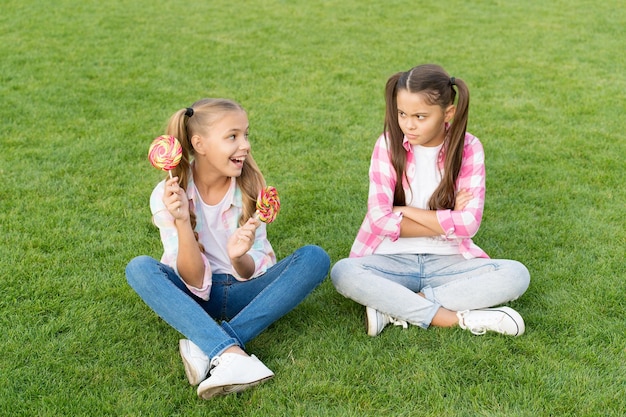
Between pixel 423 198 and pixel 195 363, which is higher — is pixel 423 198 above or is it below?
above

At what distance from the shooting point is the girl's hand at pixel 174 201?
3.19 m

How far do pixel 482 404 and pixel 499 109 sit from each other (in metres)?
4.23

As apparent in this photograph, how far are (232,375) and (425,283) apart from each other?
1.18 metres

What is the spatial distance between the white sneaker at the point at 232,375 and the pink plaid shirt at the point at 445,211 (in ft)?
3.18

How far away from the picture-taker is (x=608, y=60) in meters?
8.30

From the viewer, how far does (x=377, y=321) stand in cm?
350

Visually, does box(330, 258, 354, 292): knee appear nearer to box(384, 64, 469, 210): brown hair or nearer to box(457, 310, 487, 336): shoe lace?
box(384, 64, 469, 210): brown hair

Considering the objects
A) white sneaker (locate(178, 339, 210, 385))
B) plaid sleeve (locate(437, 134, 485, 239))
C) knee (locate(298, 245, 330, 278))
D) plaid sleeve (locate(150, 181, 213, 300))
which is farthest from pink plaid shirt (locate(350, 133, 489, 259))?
white sneaker (locate(178, 339, 210, 385))

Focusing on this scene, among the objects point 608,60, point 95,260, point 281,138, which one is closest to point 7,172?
point 95,260

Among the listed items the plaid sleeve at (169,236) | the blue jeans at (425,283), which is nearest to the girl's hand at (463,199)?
the blue jeans at (425,283)

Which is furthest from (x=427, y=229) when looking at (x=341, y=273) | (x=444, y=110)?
(x=444, y=110)

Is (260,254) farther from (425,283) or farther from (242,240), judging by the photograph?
(425,283)

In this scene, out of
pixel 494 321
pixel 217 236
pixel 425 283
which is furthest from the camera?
pixel 425 283

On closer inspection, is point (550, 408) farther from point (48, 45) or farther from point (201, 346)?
point (48, 45)
